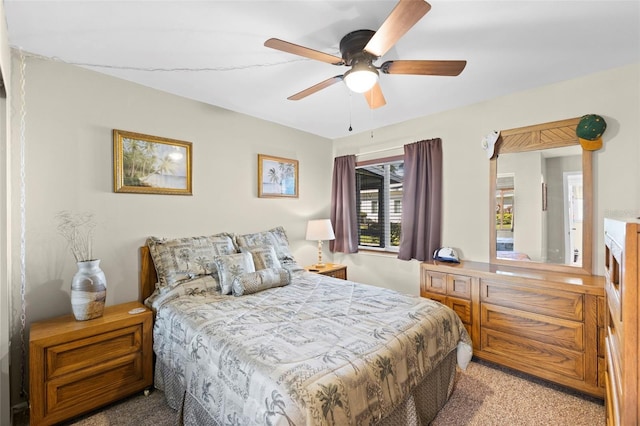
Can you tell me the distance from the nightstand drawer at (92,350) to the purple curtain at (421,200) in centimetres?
284

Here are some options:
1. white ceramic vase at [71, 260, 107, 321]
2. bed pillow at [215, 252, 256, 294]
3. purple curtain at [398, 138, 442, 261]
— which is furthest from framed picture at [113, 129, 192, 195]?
purple curtain at [398, 138, 442, 261]

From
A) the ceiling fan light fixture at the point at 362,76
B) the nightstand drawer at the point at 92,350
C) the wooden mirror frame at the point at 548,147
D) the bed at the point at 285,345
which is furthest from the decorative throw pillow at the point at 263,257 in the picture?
the wooden mirror frame at the point at 548,147

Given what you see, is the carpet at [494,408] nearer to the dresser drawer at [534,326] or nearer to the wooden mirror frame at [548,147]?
the dresser drawer at [534,326]

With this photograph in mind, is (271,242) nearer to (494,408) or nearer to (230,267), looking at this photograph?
(230,267)

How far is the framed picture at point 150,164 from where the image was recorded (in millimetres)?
2459

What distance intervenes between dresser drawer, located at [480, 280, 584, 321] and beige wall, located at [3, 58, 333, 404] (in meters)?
2.48

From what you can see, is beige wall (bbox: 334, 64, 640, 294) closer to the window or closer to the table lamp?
the window

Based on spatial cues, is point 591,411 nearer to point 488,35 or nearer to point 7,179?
point 488,35

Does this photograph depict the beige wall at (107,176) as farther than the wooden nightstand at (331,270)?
No

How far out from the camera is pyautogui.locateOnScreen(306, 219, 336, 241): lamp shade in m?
3.77

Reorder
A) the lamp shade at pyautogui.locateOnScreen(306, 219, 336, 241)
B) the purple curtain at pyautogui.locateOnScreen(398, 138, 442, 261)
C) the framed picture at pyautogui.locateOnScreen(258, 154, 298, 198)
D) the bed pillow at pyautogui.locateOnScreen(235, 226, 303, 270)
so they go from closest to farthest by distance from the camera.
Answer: the bed pillow at pyautogui.locateOnScreen(235, 226, 303, 270) < the purple curtain at pyautogui.locateOnScreen(398, 138, 442, 261) < the framed picture at pyautogui.locateOnScreen(258, 154, 298, 198) < the lamp shade at pyautogui.locateOnScreen(306, 219, 336, 241)

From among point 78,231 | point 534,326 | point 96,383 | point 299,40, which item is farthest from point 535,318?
point 78,231

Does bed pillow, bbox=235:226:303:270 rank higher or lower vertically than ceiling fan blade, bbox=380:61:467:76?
lower

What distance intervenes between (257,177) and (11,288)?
7.32 feet
